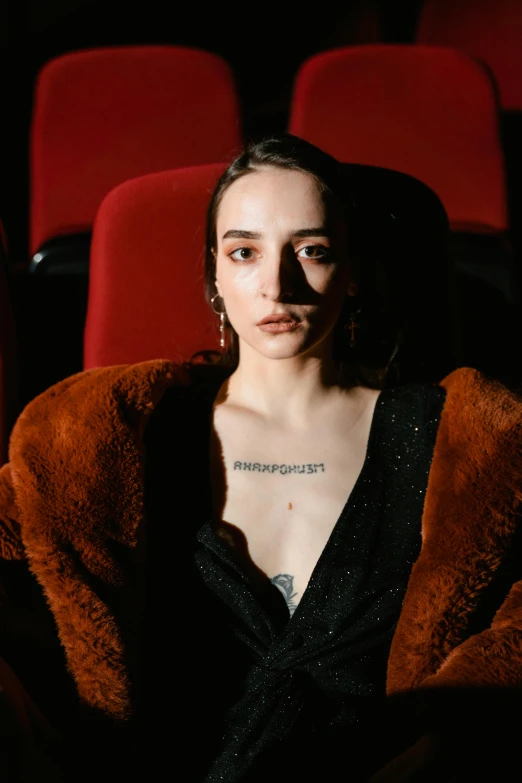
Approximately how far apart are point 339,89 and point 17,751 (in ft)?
3.02

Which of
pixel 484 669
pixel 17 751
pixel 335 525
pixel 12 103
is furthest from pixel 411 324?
pixel 12 103

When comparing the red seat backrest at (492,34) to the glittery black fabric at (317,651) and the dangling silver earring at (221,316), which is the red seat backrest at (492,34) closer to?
the dangling silver earring at (221,316)

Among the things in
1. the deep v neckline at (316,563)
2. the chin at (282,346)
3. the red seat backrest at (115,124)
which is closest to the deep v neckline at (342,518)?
the deep v neckline at (316,563)

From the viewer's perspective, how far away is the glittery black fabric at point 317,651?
2.03 ft

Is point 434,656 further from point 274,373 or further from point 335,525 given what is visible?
point 274,373

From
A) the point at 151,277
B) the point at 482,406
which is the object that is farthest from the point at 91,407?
the point at 482,406

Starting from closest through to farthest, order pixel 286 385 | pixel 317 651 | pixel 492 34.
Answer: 1. pixel 317 651
2. pixel 286 385
3. pixel 492 34

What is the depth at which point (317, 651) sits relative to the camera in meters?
0.64

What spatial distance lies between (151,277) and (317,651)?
399 millimetres

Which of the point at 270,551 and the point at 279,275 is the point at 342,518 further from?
the point at 279,275

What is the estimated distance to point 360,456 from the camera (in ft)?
2.41

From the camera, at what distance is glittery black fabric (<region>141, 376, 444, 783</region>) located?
62 centimetres

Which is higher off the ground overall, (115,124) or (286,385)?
(115,124)

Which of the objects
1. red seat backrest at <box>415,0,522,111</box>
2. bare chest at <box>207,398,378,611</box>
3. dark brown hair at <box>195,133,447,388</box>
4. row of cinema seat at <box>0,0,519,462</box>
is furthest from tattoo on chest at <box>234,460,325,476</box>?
red seat backrest at <box>415,0,522,111</box>
